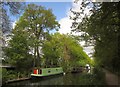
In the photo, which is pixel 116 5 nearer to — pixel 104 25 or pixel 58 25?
pixel 104 25

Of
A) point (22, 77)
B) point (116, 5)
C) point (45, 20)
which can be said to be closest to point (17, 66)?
point (22, 77)

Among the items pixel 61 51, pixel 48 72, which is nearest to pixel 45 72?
pixel 48 72

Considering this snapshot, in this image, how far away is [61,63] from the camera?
16.0 m

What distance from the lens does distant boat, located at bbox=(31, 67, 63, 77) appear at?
12430 mm

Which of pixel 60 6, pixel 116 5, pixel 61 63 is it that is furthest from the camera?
pixel 61 63

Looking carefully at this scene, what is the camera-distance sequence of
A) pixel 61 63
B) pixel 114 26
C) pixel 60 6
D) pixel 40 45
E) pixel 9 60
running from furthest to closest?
pixel 61 63
pixel 40 45
pixel 9 60
pixel 114 26
pixel 60 6

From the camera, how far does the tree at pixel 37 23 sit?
11.8 meters

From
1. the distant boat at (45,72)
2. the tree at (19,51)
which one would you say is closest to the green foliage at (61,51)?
the distant boat at (45,72)

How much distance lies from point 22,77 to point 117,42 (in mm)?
7678

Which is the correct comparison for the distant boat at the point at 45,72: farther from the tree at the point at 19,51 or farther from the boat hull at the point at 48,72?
the tree at the point at 19,51

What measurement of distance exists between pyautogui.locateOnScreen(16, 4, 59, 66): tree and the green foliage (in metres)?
0.49

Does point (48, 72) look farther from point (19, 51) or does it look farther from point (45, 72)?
point (19, 51)

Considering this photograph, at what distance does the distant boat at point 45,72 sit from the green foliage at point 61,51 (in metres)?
0.41

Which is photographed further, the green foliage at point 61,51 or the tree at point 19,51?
the green foliage at point 61,51
